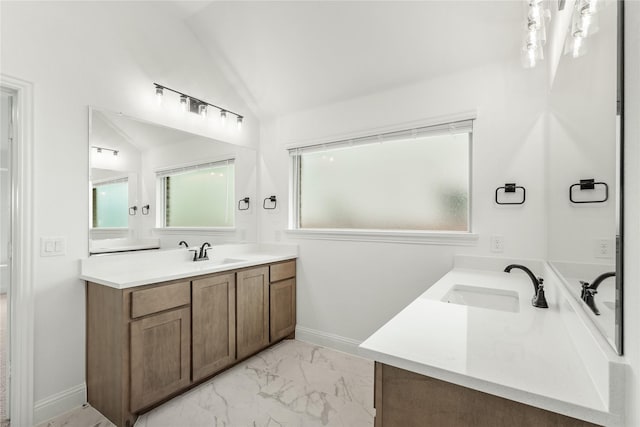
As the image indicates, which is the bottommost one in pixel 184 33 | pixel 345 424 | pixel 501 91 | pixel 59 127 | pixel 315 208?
pixel 345 424

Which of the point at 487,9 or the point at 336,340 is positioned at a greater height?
the point at 487,9

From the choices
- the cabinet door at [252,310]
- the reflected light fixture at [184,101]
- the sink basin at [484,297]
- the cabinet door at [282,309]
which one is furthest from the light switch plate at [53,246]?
the sink basin at [484,297]

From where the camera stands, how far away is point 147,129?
8.07 ft

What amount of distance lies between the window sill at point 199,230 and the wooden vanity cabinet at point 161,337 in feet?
2.30

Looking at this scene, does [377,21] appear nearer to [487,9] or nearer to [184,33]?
[487,9]

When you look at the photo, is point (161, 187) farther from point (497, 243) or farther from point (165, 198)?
point (497, 243)

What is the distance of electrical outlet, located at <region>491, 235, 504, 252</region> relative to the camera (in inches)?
84.3

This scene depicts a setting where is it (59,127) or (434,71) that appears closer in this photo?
(59,127)

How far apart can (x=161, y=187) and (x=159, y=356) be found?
55.2 inches

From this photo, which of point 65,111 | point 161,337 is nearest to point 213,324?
point 161,337

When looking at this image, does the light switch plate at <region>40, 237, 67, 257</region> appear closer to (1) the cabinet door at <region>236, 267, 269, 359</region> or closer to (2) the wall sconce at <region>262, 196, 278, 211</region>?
(1) the cabinet door at <region>236, 267, 269, 359</region>

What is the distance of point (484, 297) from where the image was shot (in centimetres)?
173

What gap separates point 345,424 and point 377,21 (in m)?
2.73

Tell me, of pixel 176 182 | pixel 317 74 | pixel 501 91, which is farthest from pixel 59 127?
pixel 501 91
